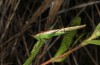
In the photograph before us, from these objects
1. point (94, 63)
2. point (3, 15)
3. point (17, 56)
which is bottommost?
point (94, 63)

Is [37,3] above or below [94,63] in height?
above

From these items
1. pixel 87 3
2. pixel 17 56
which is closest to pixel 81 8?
pixel 87 3

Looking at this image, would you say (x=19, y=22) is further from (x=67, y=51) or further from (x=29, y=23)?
(x=67, y=51)

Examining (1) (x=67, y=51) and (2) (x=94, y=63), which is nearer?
(1) (x=67, y=51)

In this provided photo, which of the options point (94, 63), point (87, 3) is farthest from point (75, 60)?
point (87, 3)

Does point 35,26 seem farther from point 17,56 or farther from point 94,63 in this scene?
point 94,63

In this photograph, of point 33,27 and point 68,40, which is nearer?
point 68,40
